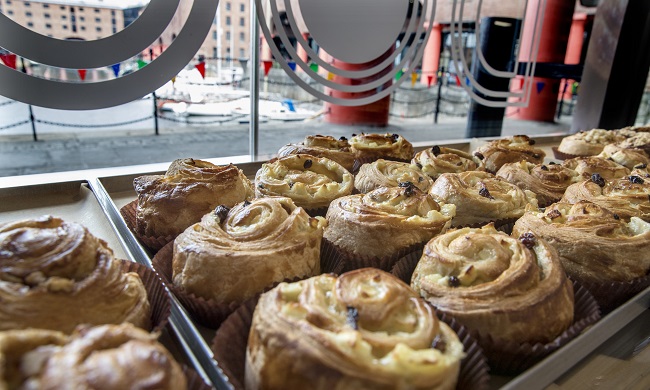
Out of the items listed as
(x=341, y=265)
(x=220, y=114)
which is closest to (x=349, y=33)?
(x=341, y=265)

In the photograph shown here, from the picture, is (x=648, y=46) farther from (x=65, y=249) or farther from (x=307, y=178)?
(x=65, y=249)

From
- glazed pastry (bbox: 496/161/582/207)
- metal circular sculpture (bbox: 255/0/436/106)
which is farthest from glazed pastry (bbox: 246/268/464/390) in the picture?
metal circular sculpture (bbox: 255/0/436/106)

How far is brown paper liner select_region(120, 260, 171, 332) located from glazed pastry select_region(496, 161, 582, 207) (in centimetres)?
304

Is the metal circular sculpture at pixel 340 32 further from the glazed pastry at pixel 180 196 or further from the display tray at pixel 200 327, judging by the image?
the display tray at pixel 200 327

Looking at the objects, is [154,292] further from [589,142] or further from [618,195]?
[589,142]

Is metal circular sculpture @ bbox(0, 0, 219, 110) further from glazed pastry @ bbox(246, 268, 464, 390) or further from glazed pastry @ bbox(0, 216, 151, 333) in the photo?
glazed pastry @ bbox(246, 268, 464, 390)

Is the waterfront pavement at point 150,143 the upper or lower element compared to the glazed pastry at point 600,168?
lower

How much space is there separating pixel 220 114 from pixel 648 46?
455 inches

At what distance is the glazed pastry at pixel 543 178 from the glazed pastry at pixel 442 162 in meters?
0.29

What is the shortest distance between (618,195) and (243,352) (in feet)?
9.88

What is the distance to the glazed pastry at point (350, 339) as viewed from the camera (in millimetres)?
1467

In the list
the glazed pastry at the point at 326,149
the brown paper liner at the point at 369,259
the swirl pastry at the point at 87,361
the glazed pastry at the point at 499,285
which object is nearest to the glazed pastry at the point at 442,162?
the glazed pastry at the point at 326,149

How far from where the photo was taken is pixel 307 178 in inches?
136

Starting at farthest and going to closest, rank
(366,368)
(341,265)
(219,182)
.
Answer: (219,182), (341,265), (366,368)
